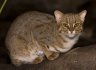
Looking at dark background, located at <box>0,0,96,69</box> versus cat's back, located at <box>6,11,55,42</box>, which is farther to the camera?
dark background, located at <box>0,0,96,69</box>

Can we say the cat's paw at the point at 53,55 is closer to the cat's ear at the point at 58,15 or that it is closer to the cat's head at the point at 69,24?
the cat's head at the point at 69,24

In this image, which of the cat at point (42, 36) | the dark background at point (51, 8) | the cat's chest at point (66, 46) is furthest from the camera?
the dark background at point (51, 8)

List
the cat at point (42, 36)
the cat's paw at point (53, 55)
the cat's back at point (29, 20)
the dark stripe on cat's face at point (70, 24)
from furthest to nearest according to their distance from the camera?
the cat's back at point (29, 20) < the cat's paw at point (53, 55) < the cat at point (42, 36) < the dark stripe on cat's face at point (70, 24)

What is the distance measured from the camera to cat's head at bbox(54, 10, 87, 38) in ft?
20.6

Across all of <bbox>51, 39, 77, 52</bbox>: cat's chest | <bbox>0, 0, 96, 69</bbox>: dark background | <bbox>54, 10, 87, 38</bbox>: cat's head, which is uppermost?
<bbox>54, 10, 87, 38</bbox>: cat's head

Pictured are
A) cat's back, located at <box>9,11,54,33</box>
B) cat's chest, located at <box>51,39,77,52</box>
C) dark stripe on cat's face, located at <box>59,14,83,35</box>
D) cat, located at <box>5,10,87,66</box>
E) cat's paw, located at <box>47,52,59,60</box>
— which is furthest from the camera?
cat's back, located at <box>9,11,54,33</box>

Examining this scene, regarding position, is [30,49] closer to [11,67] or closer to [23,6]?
[11,67]

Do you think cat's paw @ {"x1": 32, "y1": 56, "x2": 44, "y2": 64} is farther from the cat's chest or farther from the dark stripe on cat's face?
the dark stripe on cat's face

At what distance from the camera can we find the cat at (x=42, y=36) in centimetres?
640

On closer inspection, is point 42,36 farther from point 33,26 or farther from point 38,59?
point 38,59

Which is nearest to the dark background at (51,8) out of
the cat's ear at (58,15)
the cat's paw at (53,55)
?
the cat's paw at (53,55)

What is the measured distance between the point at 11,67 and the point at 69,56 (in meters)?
0.84

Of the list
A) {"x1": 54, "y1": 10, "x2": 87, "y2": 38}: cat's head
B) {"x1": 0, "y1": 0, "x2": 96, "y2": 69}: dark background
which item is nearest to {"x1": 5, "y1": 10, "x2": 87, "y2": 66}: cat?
{"x1": 54, "y1": 10, "x2": 87, "y2": 38}: cat's head

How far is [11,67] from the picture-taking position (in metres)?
6.97
